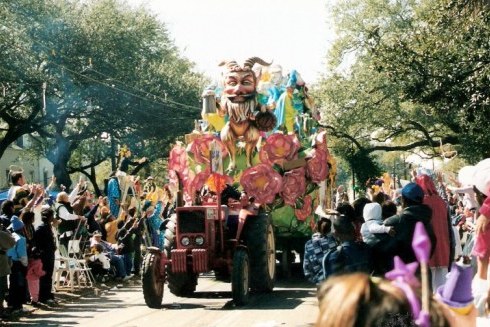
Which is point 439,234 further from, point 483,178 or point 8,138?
point 8,138

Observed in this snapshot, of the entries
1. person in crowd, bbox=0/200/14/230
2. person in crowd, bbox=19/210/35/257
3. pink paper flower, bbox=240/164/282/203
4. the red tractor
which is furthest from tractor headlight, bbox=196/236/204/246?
person in crowd, bbox=0/200/14/230

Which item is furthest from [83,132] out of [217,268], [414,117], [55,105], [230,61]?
[217,268]

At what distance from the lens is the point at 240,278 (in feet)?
44.0

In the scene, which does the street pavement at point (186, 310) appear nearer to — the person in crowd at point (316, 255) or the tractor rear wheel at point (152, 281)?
the tractor rear wheel at point (152, 281)

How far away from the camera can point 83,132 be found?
1838 inches

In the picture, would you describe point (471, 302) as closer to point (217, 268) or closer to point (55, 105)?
point (217, 268)

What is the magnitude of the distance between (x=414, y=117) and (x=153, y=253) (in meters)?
35.9

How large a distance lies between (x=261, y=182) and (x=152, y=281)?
3.38 metres

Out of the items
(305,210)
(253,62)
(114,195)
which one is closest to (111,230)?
(114,195)

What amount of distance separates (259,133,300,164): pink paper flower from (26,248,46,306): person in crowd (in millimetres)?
4482

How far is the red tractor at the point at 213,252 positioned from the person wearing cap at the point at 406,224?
529cm

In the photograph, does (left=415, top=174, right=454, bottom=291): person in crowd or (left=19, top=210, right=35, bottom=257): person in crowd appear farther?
(left=19, top=210, right=35, bottom=257): person in crowd

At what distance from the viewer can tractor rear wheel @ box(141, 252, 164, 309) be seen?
43.9 feet

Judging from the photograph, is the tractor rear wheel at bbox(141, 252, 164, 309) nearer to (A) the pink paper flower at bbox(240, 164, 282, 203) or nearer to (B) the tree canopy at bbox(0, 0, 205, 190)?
(A) the pink paper flower at bbox(240, 164, 282, 203)
